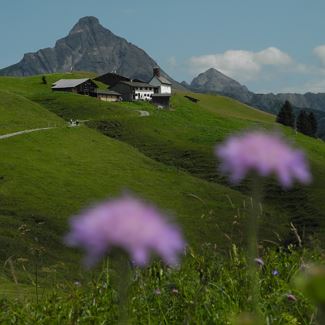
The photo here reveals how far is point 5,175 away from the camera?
5409cm

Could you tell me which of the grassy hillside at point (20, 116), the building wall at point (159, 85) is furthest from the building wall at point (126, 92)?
the grassy hillside at point (20, 116)

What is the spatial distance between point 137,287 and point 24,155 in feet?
191

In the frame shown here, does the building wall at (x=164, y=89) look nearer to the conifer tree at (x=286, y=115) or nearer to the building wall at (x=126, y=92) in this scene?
the building wall at (x=126, y=92)

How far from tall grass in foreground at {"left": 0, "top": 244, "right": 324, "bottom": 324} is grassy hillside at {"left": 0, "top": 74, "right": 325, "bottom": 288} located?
17.3 metres

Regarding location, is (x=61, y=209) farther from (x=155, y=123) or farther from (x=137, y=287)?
(x=155, y=123)

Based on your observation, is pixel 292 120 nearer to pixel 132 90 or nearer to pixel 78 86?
pixel 132 90

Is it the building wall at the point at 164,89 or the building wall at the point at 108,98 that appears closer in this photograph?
the building wall at the point at 108,98

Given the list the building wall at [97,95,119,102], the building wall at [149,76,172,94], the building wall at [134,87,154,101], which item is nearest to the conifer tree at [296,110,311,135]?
the building wall at [149,76,172,94]

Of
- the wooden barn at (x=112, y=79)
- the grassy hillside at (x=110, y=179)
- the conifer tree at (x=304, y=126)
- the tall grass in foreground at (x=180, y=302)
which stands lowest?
the conifer tree at (x=304, y=126)

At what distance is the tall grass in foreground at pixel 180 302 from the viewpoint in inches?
215

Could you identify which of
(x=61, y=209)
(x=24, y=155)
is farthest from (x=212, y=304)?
(x=24, y=155)

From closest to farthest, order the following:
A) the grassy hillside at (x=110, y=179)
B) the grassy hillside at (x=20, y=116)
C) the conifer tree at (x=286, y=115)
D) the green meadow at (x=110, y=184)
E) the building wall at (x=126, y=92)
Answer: the green meadow at (x=110, y=184)
the grassy hillside at (x=110, y=179)
the grassy hillside at (x=20, y=116)
the building wall at (x=126, y=92)
the conifer tree at (x=286, y=115)

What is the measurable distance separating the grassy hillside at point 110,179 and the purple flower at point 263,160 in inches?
899

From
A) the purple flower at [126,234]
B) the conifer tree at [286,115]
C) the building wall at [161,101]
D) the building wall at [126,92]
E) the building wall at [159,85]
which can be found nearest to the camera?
the purple flower at [126,234]
